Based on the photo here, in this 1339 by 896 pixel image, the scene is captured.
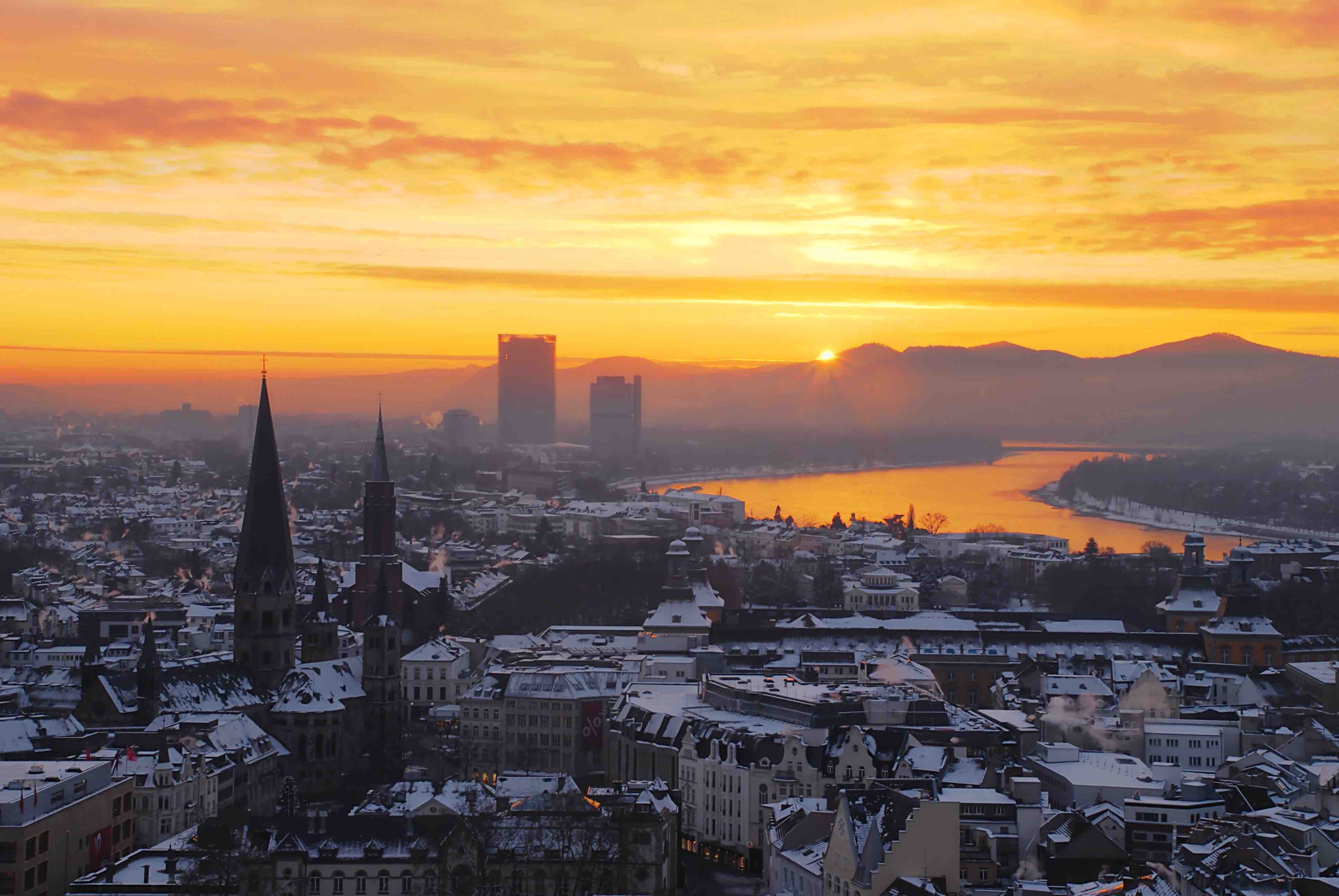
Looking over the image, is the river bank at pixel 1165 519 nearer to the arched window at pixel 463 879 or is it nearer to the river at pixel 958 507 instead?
the river at pixel 958 507

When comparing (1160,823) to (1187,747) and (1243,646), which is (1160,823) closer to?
(1187,747)

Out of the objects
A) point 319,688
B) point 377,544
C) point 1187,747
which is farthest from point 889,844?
point 377,544

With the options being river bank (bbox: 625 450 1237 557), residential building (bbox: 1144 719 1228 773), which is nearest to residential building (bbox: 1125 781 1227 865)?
residential building (bbox: 1144 719 1228 773)

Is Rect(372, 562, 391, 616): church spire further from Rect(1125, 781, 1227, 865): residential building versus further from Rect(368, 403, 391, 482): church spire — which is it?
Rect(1125, 781, 1227, 865): residential building

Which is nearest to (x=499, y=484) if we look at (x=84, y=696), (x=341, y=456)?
(x=341, y=456)

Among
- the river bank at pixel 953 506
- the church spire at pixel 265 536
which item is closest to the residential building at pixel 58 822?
the church spire at pixel 265 536

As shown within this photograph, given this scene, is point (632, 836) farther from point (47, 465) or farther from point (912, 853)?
point (47, 465)
